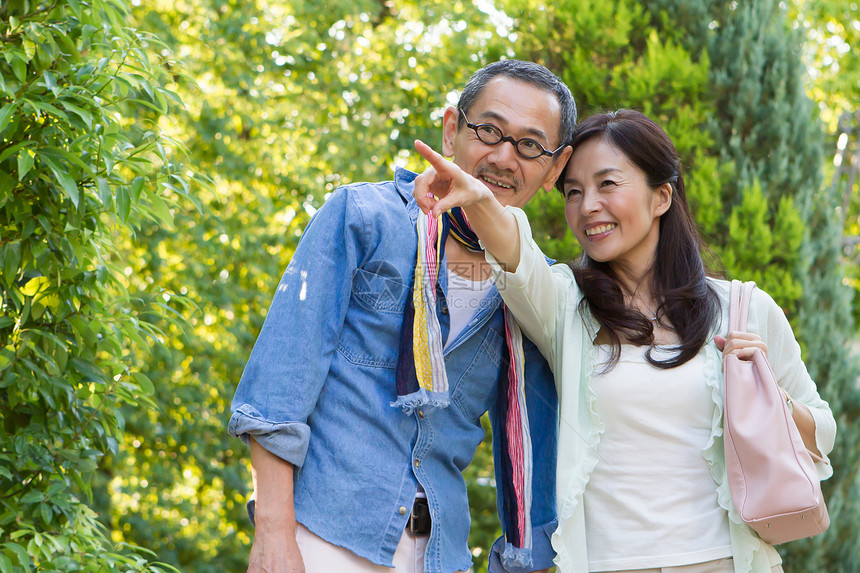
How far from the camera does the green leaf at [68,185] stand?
2.22 m

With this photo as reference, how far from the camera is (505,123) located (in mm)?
2299

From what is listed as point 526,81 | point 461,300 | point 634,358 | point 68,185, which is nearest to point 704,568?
point 634,358

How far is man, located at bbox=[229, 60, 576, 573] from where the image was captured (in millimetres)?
1975

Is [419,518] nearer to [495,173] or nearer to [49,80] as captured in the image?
[495,173]

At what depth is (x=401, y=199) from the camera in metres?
2.27

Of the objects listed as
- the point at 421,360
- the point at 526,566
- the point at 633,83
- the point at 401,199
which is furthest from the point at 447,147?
the point at 633,83

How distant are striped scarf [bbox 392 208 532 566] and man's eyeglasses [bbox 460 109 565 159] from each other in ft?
0.69

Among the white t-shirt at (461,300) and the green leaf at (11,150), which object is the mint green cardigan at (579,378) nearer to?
the white t-shirt at (461,300)

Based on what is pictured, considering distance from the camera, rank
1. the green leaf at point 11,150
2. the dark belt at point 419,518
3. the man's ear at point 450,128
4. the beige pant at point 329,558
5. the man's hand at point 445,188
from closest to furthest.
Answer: the man's hand at point 445,188, the beige pant at point 329,558, the dark belt at point 419,518, the green leaf at point 11,150, the man's ear at point 450,128

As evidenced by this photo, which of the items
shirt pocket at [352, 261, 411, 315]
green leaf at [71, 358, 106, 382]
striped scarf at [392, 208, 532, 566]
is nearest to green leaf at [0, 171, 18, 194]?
green leaf at [71, 358, 106, 382]

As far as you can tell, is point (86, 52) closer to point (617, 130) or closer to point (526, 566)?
point (617, 130)

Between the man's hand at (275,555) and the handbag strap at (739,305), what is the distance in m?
1.29

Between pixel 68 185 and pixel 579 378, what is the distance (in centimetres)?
143

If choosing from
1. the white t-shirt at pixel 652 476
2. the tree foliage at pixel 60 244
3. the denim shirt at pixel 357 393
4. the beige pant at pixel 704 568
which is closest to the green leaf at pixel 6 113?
the tree foliage at pixel 60 244
